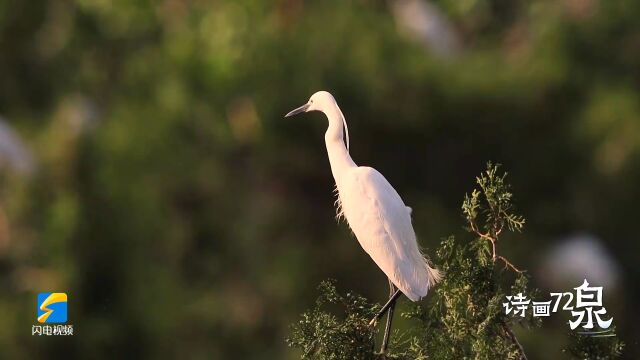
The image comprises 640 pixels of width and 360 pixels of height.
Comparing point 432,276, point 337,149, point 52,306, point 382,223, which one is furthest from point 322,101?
point 52,306

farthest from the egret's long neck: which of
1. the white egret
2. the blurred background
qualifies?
the blurred background

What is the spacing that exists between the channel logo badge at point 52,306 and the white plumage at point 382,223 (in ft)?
4.67

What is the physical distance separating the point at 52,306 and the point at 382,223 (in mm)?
1557

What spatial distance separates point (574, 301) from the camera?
267cm

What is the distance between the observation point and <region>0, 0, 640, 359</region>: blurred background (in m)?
3.12

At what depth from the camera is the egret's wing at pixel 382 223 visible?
1631mm

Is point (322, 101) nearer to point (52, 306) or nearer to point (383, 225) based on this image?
point (383, 225)

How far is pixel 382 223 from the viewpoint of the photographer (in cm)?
167

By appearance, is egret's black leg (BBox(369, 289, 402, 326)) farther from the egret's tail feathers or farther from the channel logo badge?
the channel logo badge

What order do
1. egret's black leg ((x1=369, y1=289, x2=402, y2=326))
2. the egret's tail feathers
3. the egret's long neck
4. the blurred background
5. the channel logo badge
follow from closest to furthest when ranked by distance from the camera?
egret's black leg ((x1=369, y1=289, x2=402, y2=326))
the egret's tail feathers
the egret's long neck
the channel logo badge
the blurred background

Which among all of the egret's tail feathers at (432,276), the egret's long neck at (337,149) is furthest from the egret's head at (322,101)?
the egret's tail feathers at (432,276)

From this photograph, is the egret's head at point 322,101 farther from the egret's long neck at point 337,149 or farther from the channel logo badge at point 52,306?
the channel logo badge at point 52,306

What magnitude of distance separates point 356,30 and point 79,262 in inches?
38.8

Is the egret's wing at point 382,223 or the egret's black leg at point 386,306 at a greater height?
the egret's wing at point 382,223
